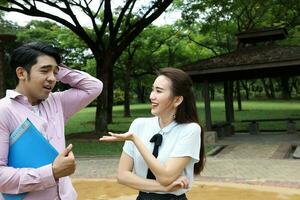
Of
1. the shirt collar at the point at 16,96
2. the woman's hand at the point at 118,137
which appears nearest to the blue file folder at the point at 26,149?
the shirt collar at the point at 16,96

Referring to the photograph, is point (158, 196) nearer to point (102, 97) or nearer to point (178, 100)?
point (178, 100)

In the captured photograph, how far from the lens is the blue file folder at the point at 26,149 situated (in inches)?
78.0

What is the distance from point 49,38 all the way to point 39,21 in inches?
186

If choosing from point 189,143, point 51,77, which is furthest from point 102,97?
point 51,77

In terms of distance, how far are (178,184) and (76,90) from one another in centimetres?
77

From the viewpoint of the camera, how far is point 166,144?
94.3 inches

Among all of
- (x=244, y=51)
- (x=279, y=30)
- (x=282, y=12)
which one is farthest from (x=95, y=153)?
(x=282, y=12)

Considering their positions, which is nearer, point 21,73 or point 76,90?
point 21,73

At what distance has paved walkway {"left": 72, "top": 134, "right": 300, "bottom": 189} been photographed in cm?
857

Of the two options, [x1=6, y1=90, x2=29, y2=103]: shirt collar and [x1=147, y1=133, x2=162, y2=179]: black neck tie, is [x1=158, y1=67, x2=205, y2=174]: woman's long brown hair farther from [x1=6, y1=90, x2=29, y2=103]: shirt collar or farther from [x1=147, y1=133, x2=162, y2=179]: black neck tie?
[x1=6, y1=90, x2=29, y2=103]: shirt collar

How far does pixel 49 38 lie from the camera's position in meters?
30.0

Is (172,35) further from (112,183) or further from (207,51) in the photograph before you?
(112,183)

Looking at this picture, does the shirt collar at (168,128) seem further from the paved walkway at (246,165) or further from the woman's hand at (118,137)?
the paved walkway at (246,165)

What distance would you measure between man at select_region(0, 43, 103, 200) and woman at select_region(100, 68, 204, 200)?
31cm
